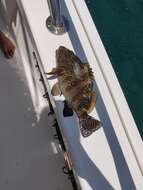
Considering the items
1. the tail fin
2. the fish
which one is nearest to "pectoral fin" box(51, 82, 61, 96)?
the fish

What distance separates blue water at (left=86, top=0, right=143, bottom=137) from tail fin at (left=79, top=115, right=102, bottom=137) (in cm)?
76

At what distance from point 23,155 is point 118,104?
25.8 inches

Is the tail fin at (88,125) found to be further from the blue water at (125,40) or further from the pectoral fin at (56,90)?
the blue water at (125,40)

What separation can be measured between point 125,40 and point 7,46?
0.60m

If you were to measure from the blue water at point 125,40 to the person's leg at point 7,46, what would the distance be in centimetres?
47

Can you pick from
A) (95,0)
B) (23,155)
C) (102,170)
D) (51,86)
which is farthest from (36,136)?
(95,0)

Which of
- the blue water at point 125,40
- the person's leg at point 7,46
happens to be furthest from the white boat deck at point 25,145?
the blue water at point 125,40

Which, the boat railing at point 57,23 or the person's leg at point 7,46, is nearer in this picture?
the boat railing at point 57,23

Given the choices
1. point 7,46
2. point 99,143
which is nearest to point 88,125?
point 99,143

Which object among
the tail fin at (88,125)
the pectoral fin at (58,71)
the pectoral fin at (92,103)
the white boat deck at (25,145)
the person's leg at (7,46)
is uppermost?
the person's leg at (7,46)

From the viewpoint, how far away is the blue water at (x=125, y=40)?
2.05 m

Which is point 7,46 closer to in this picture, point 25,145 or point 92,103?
point 25,145

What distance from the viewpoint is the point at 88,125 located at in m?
1.23

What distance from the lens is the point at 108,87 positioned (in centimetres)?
128
